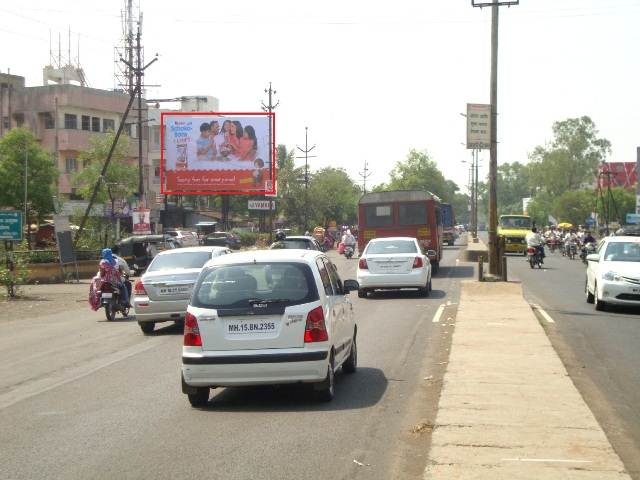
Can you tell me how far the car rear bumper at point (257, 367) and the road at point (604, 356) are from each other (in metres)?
2.87

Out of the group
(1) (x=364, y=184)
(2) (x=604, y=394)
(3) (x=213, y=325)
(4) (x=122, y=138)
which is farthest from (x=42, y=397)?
(1) (x=364, y=184)

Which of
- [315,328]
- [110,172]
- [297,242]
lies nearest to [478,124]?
[297,242]

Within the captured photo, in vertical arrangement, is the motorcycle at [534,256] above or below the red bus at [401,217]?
below

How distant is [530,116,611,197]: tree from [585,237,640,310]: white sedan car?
4043 inches

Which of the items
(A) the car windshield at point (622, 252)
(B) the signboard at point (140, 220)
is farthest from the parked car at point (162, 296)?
(B) the signboard at point (140, 220)

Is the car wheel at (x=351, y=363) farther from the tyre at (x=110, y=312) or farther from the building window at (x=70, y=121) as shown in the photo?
the building window at (x=70, y=121)

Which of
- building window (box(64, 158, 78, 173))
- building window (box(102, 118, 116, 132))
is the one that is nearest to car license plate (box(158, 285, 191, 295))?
building window (box(64, 158, 78, 173))

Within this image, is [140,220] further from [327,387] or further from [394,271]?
[327,387]

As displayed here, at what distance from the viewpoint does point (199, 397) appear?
9.57m

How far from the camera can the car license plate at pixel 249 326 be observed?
941cm

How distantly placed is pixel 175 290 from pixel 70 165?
54.5 meters

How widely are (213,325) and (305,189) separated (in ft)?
221

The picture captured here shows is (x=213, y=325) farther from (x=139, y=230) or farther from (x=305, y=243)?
(x=139, y=230)

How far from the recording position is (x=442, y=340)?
14.8 m
